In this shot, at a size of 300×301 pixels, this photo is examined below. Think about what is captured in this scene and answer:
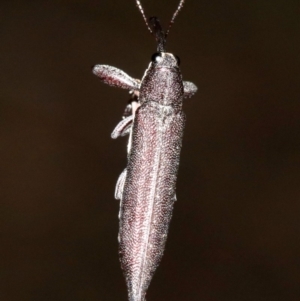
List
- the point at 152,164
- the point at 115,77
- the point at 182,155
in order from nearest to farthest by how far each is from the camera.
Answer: the point at 152,164 → the point at 115,77 → the point at 182,155

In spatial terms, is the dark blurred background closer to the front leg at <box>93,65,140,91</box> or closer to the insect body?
the front leg at <box>93,65,140,91</box>

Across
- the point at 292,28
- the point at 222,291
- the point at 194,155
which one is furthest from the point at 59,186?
the point at 292,28

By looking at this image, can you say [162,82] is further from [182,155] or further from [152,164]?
[182,155]

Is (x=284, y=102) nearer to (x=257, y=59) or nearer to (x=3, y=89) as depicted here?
(x=257, y=59)

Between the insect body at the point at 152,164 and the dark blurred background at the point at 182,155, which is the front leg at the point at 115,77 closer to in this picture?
the insect body at the point at 152,164

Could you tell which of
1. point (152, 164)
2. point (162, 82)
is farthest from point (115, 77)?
point (152, 164)

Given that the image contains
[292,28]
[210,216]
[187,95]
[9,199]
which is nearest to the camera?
[187,95]
